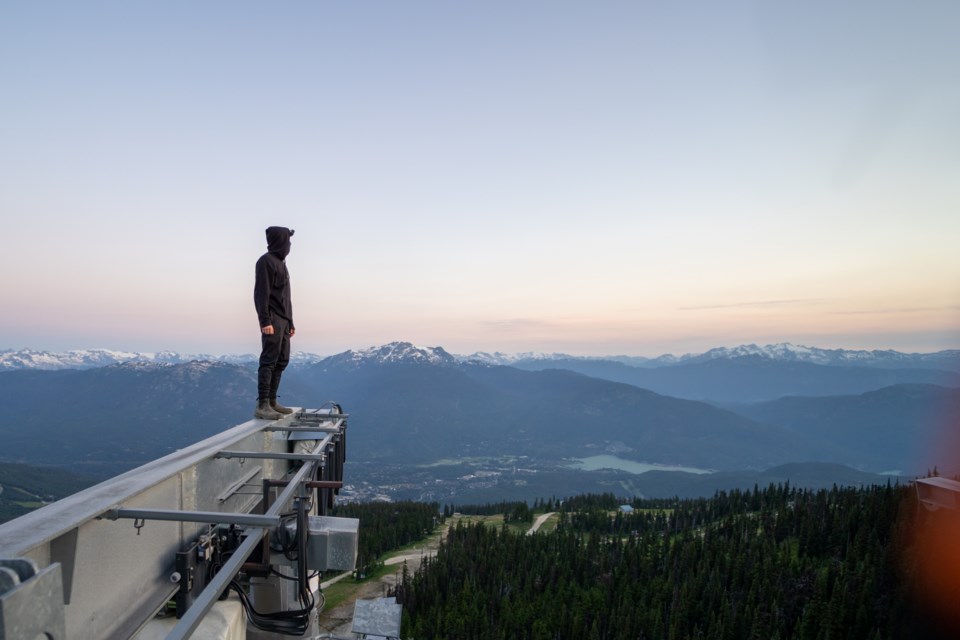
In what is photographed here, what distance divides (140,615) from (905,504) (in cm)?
4855

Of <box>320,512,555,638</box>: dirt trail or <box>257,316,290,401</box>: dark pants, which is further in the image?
<box>320,512,555,638</box>: dirt trail

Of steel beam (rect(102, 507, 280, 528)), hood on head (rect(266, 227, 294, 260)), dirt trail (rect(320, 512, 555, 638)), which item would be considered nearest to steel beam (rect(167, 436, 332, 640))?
steel beam (rect(102, 507, 280, 528))

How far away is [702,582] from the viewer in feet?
124

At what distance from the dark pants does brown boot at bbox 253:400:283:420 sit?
0.11 metres

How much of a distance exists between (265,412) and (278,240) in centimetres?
293

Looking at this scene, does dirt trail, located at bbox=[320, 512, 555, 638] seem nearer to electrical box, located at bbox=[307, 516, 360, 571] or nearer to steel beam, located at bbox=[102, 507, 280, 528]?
electrical box, located at bbox=[307, 516, 360, 571]

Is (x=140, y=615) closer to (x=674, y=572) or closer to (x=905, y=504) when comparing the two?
(x=674, y=572)

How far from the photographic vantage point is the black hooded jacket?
895 centimetres

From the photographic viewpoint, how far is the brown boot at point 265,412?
30.4 ft

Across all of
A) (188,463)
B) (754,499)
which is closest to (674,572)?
(754,499)

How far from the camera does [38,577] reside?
2.02 meters

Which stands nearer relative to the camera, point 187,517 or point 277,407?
point 187,517

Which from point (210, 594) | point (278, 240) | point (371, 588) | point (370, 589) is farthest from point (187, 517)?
point (371, 588)

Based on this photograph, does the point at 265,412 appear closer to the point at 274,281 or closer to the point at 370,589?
the point at 274,281
